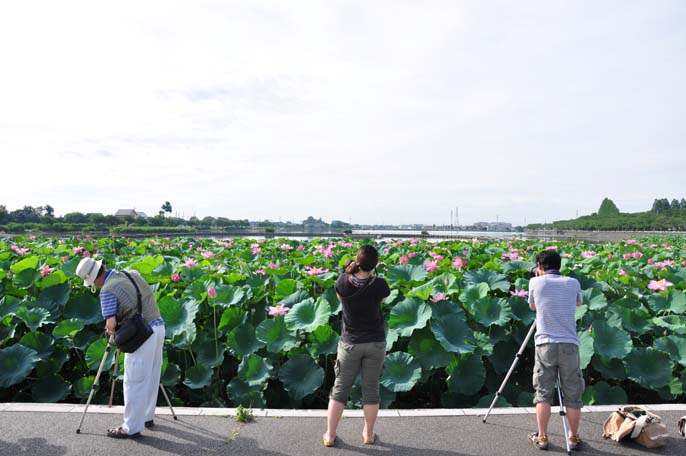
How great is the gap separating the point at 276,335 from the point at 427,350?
5.26 ft

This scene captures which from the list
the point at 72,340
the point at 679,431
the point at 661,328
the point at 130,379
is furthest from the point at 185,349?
the point at 661,328

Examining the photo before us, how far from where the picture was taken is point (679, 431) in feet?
11.6

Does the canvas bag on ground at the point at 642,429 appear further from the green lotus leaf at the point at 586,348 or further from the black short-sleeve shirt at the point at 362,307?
the black short-sleeve shirt at the point at 362,307

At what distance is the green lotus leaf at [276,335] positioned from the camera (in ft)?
16.2

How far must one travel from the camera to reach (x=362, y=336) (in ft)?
10.8

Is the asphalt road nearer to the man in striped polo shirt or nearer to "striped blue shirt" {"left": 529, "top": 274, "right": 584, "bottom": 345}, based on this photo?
the man in striped polo shirt

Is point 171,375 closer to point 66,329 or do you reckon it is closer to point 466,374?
point 66,329

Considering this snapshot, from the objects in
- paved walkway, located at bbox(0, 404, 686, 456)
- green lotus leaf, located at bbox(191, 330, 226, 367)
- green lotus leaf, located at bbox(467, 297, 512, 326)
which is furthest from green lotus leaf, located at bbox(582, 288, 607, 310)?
green lotus leaf, located at bbox(191, 330, 226, 367)

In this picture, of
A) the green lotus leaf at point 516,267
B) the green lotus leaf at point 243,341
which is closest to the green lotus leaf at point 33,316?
the green lotus leaf at point 243,341

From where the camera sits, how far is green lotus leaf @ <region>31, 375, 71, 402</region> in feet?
16.3

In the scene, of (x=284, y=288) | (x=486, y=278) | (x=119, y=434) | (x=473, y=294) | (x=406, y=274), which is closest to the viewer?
(x=119, y=434)

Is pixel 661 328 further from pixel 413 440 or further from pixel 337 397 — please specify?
pixel 337 397

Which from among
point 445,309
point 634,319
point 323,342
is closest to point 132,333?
point 323,342

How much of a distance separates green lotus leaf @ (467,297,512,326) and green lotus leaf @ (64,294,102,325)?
→ 446 cm
